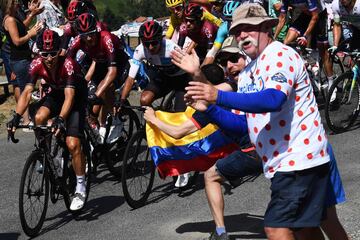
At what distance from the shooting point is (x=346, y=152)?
8953 mm

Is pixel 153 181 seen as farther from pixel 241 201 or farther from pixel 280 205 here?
pixel 280 205

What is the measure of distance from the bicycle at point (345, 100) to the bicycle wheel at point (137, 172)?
9.72 feet

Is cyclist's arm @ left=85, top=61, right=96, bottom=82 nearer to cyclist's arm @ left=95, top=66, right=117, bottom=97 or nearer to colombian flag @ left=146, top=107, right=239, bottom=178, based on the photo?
cyclist's arm @ left=95, top=66, right=117, bottom=97

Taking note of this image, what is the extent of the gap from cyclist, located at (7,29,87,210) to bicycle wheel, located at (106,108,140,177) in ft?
3.81

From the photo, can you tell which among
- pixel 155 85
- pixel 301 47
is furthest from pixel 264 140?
pixel 301 47

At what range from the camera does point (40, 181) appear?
7.07 m

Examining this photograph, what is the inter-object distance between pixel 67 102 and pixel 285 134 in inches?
133

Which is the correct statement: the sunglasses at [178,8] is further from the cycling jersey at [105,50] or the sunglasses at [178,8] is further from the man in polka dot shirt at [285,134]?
the man in polka dot shirt at [285,134]

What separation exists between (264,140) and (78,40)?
487 cm

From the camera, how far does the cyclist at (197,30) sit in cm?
930

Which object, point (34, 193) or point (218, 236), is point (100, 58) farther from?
point (218, 236)

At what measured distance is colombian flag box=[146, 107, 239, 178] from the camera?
6.56 meters

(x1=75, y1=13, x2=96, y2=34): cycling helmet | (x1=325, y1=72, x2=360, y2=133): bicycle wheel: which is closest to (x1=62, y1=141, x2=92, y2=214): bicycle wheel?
(x1=75, y1=13, x2=96, y2=34): cycling helmet

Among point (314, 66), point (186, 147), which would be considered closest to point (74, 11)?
point (314, 66)
